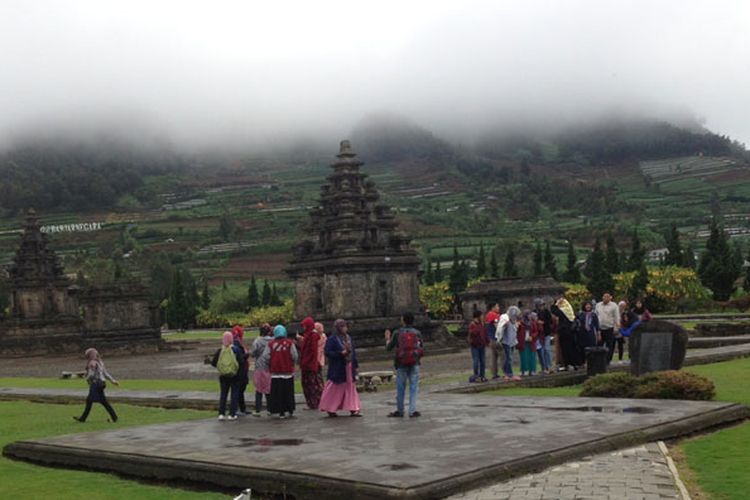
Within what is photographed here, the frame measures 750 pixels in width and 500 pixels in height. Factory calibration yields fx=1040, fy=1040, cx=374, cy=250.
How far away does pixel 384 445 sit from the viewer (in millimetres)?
13469

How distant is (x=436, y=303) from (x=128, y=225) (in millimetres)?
98875

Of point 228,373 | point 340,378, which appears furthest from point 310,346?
point 228,373

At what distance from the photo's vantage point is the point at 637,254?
68.2m

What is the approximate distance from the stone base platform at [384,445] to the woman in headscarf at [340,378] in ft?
0.94

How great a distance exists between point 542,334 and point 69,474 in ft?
43.2

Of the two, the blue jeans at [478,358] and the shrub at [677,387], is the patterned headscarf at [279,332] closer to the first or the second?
the blue jeans at [478,358]

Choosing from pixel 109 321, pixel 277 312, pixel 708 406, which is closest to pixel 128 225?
pixel 277 312

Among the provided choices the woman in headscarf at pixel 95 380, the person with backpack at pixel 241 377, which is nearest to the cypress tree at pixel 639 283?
the person with backpack at pixel 241 377

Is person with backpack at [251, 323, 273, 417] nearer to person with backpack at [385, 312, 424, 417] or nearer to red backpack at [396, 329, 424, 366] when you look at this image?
person with backpack at [385, 312, 424, 417]

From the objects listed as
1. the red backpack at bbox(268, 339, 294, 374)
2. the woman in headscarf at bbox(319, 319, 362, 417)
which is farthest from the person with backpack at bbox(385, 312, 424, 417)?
the red backpack at bbox(268, 339, 294, 374)

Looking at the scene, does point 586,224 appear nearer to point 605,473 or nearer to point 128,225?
point 128,225

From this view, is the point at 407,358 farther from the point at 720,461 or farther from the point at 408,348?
the point at 720,461

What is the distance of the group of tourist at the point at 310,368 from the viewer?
55.9 ft

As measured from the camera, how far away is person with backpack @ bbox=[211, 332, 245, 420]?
18.0 meters
